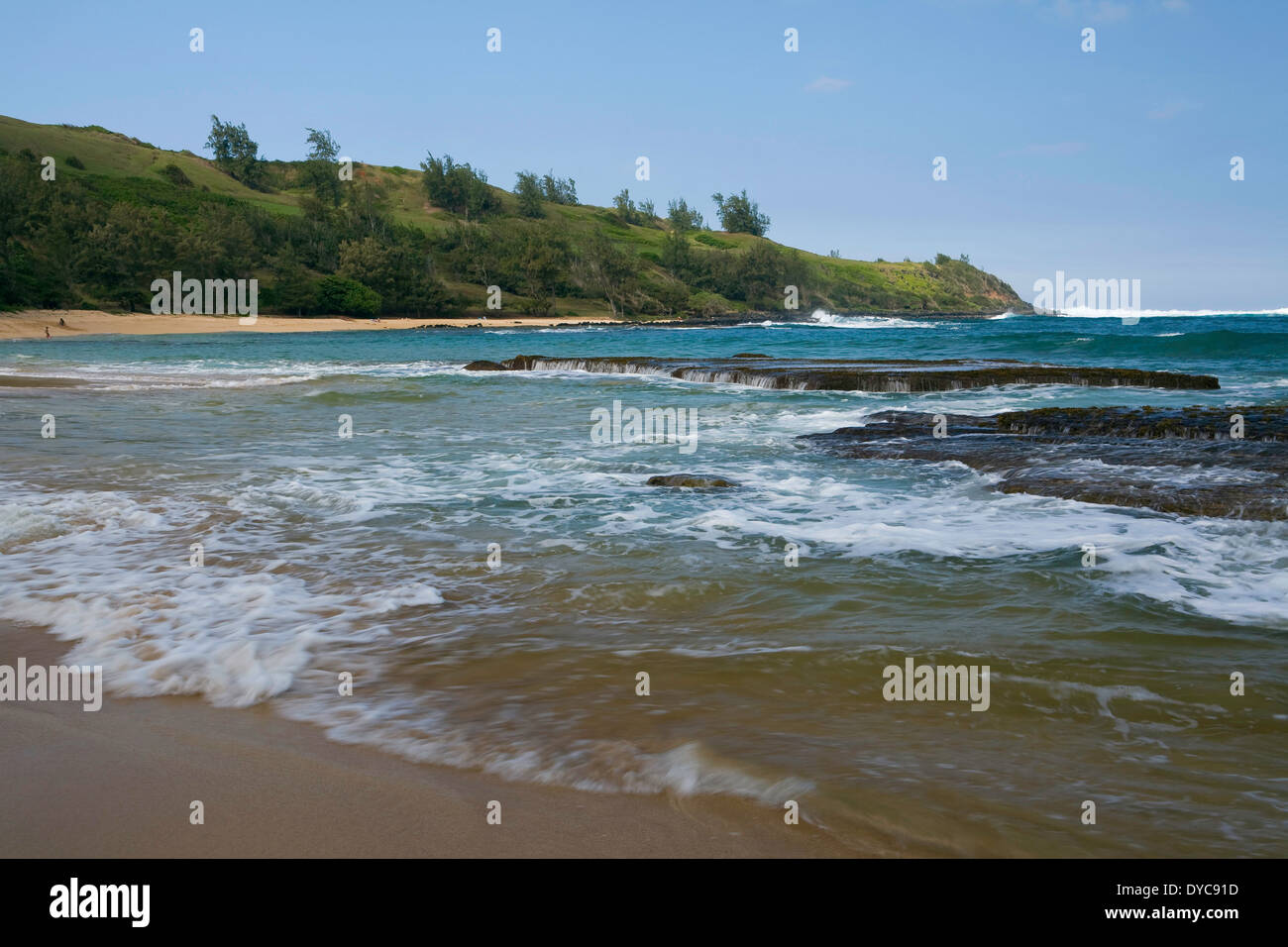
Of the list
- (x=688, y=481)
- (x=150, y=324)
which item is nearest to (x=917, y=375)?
(x=688, y=481)

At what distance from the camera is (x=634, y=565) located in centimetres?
578

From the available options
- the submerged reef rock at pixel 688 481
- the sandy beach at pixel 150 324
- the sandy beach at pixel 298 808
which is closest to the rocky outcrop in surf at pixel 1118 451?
the submerged reef rock at pixel 688 481

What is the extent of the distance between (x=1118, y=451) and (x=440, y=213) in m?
126

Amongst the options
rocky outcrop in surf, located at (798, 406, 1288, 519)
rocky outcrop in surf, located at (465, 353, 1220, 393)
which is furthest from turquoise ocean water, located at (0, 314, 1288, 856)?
rocky outcrop in surf, located at (465, 353, 1220, 393)

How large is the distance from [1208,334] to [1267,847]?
41.0 meters

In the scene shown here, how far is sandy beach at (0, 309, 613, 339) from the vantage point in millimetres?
50625

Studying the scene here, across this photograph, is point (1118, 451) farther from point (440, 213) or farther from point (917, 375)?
point (440, 213)

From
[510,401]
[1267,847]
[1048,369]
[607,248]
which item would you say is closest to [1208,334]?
[1048,369]

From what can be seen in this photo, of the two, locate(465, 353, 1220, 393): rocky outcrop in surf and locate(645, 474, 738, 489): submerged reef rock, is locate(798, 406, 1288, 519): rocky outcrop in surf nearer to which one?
locate(645, 474, 738, 489): submerged reef rock

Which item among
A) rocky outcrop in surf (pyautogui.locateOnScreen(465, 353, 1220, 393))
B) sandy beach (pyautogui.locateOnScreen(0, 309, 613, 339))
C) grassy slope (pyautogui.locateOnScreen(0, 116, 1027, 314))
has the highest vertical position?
grassy slope (pyautogui.locateOnScreen(0, 116, 1027, 314))

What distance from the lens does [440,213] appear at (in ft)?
412

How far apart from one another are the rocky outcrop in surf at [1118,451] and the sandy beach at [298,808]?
615 cm

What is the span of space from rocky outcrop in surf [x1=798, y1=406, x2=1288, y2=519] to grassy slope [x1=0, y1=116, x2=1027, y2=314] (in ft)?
265
